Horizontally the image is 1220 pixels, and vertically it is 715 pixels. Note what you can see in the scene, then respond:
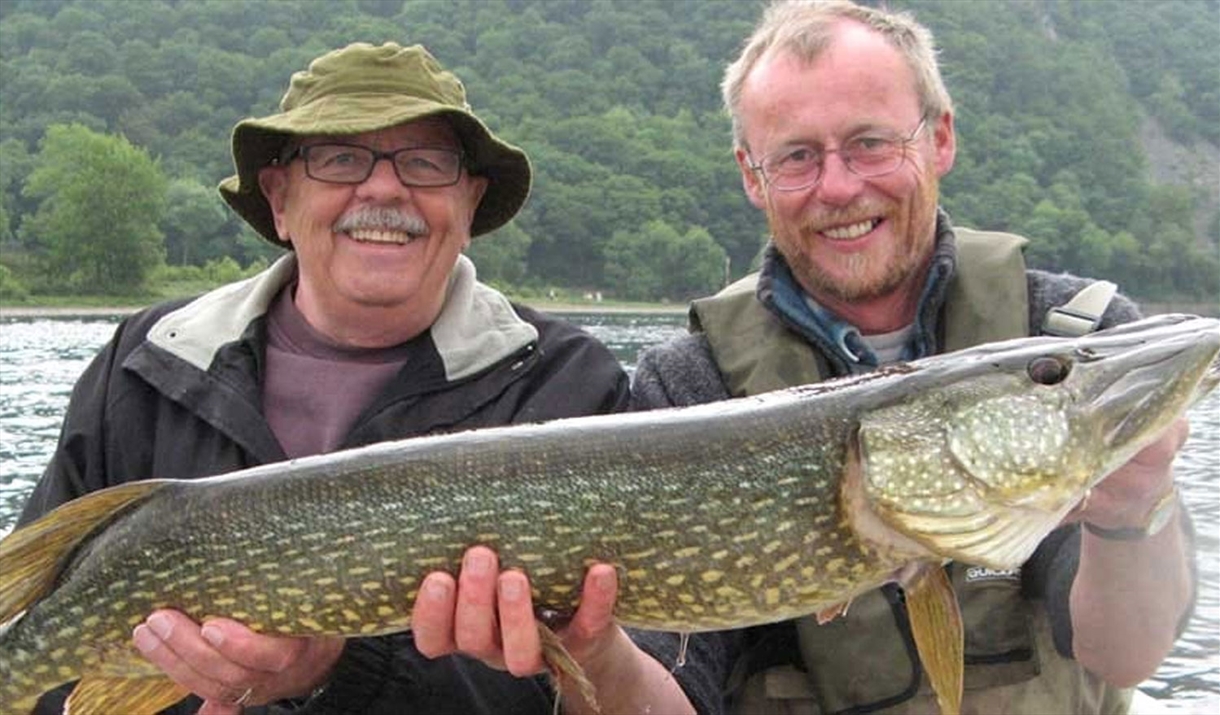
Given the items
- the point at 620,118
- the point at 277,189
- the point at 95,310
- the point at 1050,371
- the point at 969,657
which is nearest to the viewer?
the point at 1050,371

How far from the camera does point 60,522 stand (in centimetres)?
283

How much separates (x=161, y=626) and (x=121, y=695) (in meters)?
0.29

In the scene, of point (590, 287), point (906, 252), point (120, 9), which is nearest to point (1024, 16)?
point (590, 287)

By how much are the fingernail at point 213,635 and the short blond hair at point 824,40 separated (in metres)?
1.98

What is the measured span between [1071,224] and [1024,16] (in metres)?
50.4

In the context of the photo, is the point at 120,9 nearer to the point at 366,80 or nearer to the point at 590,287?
the point at 590,287

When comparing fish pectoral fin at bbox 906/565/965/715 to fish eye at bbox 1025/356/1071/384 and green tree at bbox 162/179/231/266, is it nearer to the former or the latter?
fish eye at bbox 1025/356/1071/384

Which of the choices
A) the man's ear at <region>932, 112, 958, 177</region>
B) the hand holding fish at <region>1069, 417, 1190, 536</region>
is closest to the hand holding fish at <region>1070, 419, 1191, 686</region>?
the hand holding fish at <region>1069, 417, 1190, 536</region>

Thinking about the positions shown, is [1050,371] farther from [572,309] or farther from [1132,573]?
[572,309]

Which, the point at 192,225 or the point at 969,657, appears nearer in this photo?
the point at 969,657

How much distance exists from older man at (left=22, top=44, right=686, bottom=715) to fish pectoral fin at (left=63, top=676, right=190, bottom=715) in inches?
13.6

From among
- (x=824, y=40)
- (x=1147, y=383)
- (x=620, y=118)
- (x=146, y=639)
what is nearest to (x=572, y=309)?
(x=620, y=118)

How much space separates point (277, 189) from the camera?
3.74 metres

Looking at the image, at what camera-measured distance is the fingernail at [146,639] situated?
2703 millimetres
